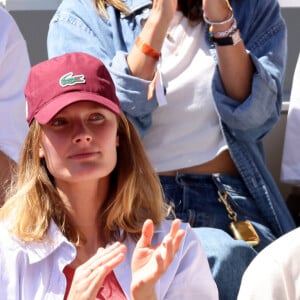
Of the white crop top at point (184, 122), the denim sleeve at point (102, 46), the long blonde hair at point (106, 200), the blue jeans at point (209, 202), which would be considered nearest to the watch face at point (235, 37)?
the white crop top at point (184, 122)

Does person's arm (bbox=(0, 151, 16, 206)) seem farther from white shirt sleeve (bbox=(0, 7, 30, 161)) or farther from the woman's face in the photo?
the woman's face

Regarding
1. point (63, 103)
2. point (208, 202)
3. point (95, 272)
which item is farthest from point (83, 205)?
point (208, 202)

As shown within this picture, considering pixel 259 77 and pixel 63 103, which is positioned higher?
pixel 63 103

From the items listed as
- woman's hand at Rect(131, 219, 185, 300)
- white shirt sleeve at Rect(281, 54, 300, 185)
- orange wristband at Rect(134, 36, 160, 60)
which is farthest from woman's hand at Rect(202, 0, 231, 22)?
woman's hand at Rect(131, 219, 185, 300)

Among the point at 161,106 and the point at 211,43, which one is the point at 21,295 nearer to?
the point at 161,106

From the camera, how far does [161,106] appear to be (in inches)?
122

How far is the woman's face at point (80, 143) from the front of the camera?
240 cm

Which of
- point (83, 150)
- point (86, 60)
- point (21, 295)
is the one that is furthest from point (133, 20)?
point (21, 295)

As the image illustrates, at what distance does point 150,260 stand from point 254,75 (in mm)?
1076

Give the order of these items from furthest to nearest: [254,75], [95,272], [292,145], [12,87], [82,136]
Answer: [292,145]
[12,87]
[254,75]
[82,136]
[95,272]

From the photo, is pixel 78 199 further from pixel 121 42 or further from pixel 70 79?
pixel 121 42

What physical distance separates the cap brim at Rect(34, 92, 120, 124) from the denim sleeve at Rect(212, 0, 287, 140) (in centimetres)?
65

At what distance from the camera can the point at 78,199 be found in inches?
98.6

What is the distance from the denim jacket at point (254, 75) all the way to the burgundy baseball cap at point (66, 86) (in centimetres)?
43
